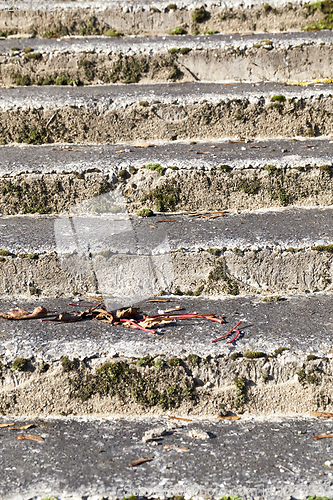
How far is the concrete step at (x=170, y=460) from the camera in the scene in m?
1.83

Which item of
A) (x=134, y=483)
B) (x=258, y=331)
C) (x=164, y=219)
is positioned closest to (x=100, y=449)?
(x=134, y=483)

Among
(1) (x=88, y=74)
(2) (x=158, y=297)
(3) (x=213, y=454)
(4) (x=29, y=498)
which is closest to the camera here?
(4) (x=29, y=498)

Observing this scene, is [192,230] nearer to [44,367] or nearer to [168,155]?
[168,155]

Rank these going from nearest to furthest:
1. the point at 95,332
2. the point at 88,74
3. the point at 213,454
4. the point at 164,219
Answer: the point at 213,454 → the point at 95,332 → the point at 164,219 → the point at 88,74

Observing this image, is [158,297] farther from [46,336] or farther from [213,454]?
[213,454]

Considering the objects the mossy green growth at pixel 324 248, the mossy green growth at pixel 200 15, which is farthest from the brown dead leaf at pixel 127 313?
the mossy green growth at pixel 200 15

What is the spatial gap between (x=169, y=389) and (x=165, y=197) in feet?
5.17

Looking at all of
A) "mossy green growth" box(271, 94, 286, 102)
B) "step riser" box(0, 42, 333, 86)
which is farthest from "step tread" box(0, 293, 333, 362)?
"step riser" box(0, 42, 333, 86)

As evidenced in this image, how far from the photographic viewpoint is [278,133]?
3934mm

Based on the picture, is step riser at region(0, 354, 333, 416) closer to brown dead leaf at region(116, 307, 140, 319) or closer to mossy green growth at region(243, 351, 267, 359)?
mossy green growth at region(243, 351, 267, 359)

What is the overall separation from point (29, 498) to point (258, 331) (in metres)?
1.33

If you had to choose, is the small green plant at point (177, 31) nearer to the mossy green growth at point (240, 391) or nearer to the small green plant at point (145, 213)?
the small green plant at point (145, 213)

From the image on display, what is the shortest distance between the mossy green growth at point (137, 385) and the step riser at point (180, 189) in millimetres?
1472

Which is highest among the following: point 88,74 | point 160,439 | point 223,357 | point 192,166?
point 88,74
